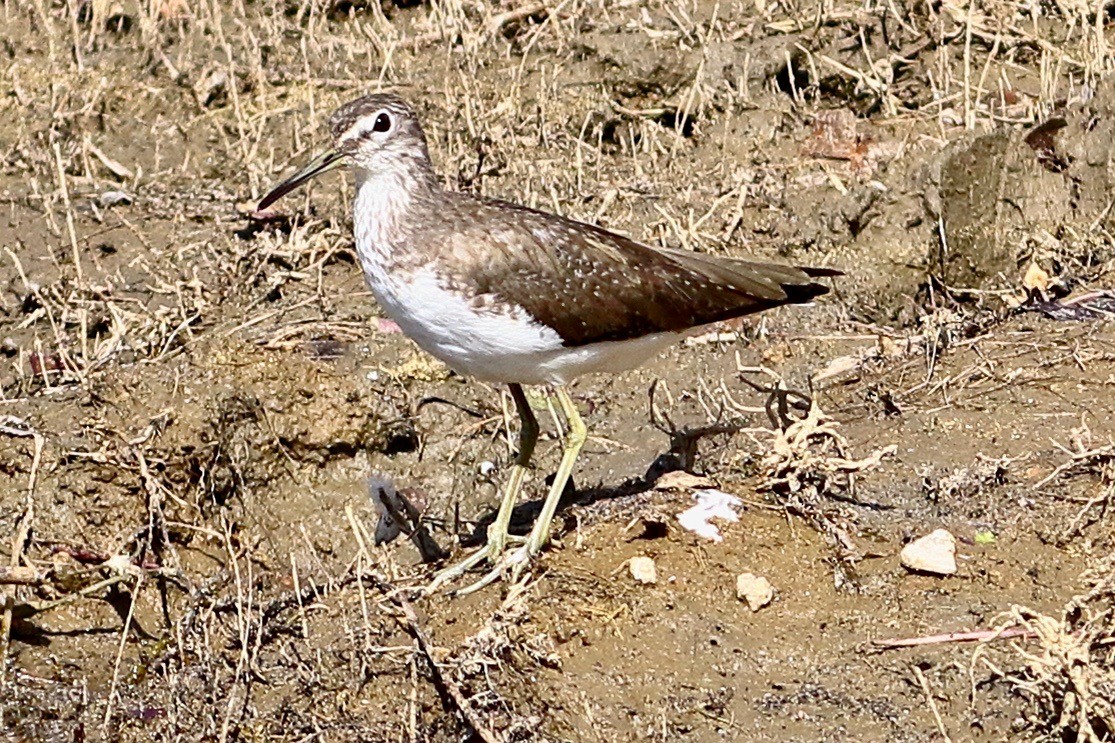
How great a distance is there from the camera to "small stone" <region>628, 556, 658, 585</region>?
5848 mm

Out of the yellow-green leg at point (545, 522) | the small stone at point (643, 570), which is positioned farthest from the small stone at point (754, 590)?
the yellow-green leg at point (545, 522)

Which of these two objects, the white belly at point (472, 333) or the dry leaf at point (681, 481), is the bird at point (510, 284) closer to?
the white belly at point (472, 333)

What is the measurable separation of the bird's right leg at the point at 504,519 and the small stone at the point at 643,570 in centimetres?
58

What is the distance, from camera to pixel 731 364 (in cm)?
782

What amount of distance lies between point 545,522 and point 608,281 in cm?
96

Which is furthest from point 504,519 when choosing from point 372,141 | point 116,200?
point 116,200

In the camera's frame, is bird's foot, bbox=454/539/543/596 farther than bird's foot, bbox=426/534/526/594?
No

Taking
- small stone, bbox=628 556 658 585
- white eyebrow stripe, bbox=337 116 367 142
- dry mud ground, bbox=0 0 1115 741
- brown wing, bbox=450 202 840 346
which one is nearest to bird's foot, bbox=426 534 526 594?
dry mud ground, bbox=0 0 1115 741

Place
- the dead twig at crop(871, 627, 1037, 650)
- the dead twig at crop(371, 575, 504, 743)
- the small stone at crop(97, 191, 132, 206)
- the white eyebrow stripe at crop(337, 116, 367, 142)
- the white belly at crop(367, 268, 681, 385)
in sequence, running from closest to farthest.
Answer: the dead twig at crop(371, 575, 504, 743) → the dead twig at crop(871, 627, 1037, 650) → the white belly at crop(367, 268, 681, 385) → the white eyebrow stripe at crop(337, 116, 367, 142) → the small stone at crop(97, 191, 132, 206)

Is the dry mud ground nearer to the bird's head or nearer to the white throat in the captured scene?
the white throat

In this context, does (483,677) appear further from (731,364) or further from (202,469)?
(731,364)

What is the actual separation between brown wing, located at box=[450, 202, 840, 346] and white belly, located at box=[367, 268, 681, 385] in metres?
0.08

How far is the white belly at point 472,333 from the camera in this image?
5.93 meters

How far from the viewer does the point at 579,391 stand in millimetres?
7824
